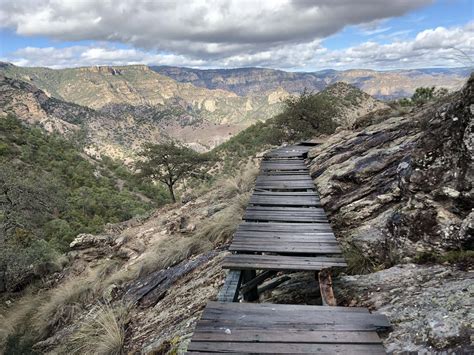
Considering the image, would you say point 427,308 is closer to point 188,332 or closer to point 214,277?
point 188,332

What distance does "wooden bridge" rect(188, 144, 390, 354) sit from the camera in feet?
9.50

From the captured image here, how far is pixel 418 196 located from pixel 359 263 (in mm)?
1127

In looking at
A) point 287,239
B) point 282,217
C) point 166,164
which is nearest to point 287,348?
point 287,239

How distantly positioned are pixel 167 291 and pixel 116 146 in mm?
154577

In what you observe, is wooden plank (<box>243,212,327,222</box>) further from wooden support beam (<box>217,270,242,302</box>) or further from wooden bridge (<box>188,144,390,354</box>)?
wooden support beam (<box>217,270,242,302</box>)

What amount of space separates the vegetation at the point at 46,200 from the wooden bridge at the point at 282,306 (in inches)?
331

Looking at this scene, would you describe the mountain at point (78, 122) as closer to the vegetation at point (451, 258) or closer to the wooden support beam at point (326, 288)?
the wooden support beam at point (326, 288)

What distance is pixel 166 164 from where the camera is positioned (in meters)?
29.9

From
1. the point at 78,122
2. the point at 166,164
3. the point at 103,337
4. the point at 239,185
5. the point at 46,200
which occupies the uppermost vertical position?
the point at 103,337

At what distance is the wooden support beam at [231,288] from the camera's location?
12.4 ft

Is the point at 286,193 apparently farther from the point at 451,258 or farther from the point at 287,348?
the point at 287,348

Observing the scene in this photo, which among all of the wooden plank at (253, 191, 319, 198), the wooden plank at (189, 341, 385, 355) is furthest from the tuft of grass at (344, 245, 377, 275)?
the wooden plank at (253, 191, 319, 198)

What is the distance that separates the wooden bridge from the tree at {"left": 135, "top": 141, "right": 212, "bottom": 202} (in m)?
23.9

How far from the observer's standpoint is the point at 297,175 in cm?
897
